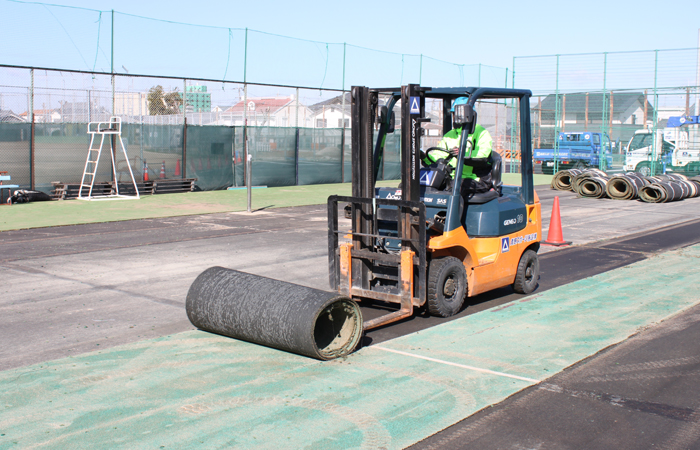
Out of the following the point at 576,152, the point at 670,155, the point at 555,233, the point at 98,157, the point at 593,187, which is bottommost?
the point at 555,233

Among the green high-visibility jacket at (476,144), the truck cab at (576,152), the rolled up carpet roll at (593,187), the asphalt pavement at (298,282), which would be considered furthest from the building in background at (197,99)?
the truck cab at (576,152)

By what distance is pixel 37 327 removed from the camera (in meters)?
7.08

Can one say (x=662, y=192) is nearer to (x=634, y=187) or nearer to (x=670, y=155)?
(x=634, y=187)

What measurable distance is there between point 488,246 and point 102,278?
17.2 ft

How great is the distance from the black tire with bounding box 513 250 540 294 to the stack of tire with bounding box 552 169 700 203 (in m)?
15.2

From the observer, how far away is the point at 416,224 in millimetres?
7074

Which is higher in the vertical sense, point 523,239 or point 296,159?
point 296,159

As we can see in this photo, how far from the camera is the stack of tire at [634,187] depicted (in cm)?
2248

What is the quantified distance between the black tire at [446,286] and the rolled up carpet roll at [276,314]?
1.25 m

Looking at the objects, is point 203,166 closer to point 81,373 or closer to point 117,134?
point 117,134

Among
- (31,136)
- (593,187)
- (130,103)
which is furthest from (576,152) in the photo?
(31,136)

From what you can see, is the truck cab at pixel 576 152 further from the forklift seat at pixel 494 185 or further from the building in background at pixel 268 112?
the forklift seat at pixel 494 185

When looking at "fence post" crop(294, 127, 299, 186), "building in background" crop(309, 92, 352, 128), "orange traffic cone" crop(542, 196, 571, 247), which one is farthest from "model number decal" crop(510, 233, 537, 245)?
"building in background" crop(309, 92, 352, 128)

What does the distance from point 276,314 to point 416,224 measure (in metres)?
1.88
